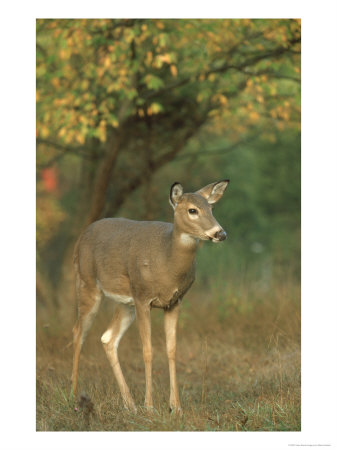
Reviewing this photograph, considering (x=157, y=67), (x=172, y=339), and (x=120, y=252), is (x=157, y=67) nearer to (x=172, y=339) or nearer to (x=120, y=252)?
(x=120, y=252)

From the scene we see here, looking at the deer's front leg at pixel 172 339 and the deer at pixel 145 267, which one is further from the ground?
the deer at pixel 145 267

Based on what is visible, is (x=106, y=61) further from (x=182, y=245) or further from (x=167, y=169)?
(x=167, y=169)

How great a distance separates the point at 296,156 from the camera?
20234 mm

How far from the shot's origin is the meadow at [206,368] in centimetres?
605

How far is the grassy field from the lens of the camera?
6047 mm

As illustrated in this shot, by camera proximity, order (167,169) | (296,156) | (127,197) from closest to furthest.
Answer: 1. (127,197)
2. (167,169)
3. (296,156)

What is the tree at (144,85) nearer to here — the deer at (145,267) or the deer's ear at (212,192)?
the deer at (145,267)

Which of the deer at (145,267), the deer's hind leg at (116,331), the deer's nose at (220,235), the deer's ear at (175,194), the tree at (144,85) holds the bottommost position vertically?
the deer's hind leg at (116,331)

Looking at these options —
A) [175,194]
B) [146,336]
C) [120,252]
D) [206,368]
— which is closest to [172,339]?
[146,336]

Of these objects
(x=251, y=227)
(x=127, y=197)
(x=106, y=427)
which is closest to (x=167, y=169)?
(x=127, y=197)

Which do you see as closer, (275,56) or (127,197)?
(275,56)

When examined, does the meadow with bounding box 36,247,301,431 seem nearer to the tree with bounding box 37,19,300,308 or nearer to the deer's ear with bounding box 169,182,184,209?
the deer's ear with bounding box 169,182,184,209

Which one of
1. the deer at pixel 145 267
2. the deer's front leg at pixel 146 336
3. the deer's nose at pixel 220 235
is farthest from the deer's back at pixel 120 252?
the deer's nose at pixel 220 235
